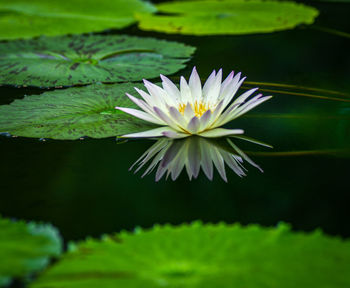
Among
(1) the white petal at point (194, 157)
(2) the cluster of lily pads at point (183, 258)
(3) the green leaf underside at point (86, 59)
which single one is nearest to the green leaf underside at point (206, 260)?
(2) the cluster of lily pads at point (183, 258)

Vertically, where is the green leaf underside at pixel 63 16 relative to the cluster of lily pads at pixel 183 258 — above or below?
above

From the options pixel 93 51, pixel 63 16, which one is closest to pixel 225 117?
pixel 93 51

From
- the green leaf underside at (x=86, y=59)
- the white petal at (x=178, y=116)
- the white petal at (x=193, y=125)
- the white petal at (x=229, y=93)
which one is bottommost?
the white petal at (x=193, y=125)

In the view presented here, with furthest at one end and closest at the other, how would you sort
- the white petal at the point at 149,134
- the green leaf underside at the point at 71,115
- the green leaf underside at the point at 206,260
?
1. the green leaf underside at the point at 71,115
2. the white petal at the point at 149,134
3. the green leaf underside at the point at 206,260

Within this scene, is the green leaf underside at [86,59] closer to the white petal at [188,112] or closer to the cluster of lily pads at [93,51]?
the cluster of lily pads at [93,51]

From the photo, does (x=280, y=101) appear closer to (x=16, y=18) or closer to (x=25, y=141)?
→ (x=25, y=141)

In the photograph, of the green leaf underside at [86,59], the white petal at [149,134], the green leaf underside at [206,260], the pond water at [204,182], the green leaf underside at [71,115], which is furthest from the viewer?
the green leaf underside at [86,59]

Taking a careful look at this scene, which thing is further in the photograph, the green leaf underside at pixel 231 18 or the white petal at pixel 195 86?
the green leaf underside at pixel 231 18

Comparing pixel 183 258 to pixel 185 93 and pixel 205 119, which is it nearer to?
pixel 205 119
